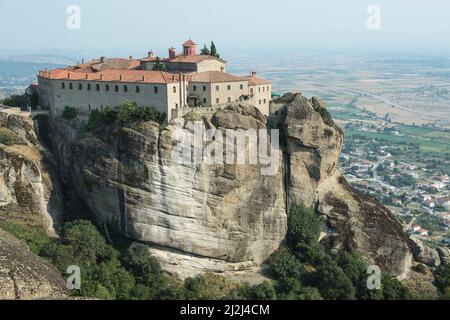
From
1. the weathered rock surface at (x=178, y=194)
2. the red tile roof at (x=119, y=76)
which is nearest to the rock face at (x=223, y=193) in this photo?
the weathered rock surface at (x=178, y=194)

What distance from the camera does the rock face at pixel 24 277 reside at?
3503cm

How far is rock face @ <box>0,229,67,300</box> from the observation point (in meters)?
35.0

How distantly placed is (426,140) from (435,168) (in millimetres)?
36945

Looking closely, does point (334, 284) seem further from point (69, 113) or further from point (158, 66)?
point (69, 113)

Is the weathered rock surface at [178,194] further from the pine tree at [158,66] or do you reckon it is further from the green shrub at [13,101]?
the green shrub at [13,101]

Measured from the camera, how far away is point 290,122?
171 ft

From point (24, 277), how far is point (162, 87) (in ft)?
66.7

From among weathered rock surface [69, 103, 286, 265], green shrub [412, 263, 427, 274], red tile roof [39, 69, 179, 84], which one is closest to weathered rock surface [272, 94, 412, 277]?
green shrub [412, 263, 427, 274]

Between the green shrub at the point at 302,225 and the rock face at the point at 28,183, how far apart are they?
66.5ft

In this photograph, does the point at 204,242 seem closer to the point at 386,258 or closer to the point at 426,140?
the point at 386,258

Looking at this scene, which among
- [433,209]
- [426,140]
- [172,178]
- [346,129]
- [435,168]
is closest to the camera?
[172,178]

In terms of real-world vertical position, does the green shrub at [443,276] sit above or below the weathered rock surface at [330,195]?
below

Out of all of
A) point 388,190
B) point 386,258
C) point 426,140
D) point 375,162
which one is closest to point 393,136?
point 426,140

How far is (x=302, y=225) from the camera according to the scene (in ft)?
175
